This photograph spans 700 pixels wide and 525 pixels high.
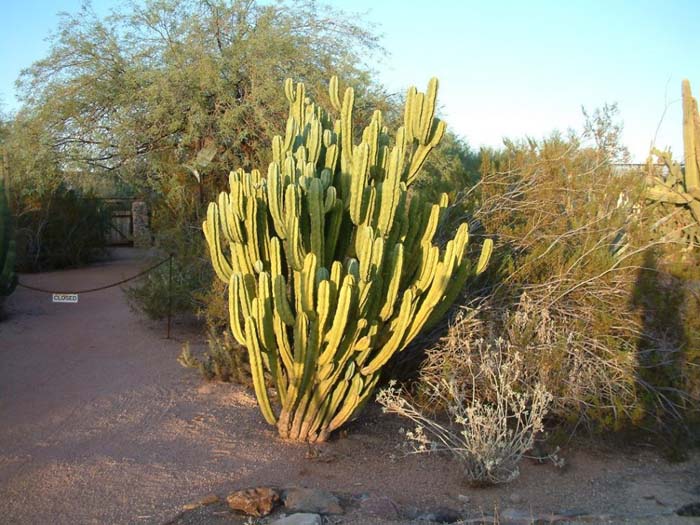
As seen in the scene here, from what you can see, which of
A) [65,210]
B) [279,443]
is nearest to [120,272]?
[65,210]

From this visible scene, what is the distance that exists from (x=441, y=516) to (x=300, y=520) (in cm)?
109

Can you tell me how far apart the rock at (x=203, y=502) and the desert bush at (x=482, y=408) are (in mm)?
1441

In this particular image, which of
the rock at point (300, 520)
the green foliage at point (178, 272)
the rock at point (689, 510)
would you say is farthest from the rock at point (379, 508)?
the green foliage at point (178, 272)

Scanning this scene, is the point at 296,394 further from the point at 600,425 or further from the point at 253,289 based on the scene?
the point at 600,425

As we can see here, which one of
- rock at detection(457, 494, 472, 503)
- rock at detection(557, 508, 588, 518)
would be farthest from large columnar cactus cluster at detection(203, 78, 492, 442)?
rock at detection(557, 508, 588, 518)

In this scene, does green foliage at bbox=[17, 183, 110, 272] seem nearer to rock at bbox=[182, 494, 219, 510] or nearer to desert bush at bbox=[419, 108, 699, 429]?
desert bush at bbox=[419, 108, 699, 429]

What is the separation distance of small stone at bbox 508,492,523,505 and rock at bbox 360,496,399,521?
3.03ft

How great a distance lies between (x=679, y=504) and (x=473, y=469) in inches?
61.2

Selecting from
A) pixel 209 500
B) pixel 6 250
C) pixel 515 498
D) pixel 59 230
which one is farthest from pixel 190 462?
pixel 59 230

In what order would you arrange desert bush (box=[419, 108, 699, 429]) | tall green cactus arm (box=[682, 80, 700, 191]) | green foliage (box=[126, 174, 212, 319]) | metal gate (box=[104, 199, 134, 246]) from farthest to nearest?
metal gate (box=[104, 199, 134, 246]) → tall green cactus arm (box=[682, 80, 700, 191]) → green foliage (box=[126, 174, 212, 319]) → desert bush (box=[419, 108, 699, 429])

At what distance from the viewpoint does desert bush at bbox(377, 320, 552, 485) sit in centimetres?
605

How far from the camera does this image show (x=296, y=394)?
649 centimetres

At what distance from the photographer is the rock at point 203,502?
532cm

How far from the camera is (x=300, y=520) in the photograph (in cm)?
488
